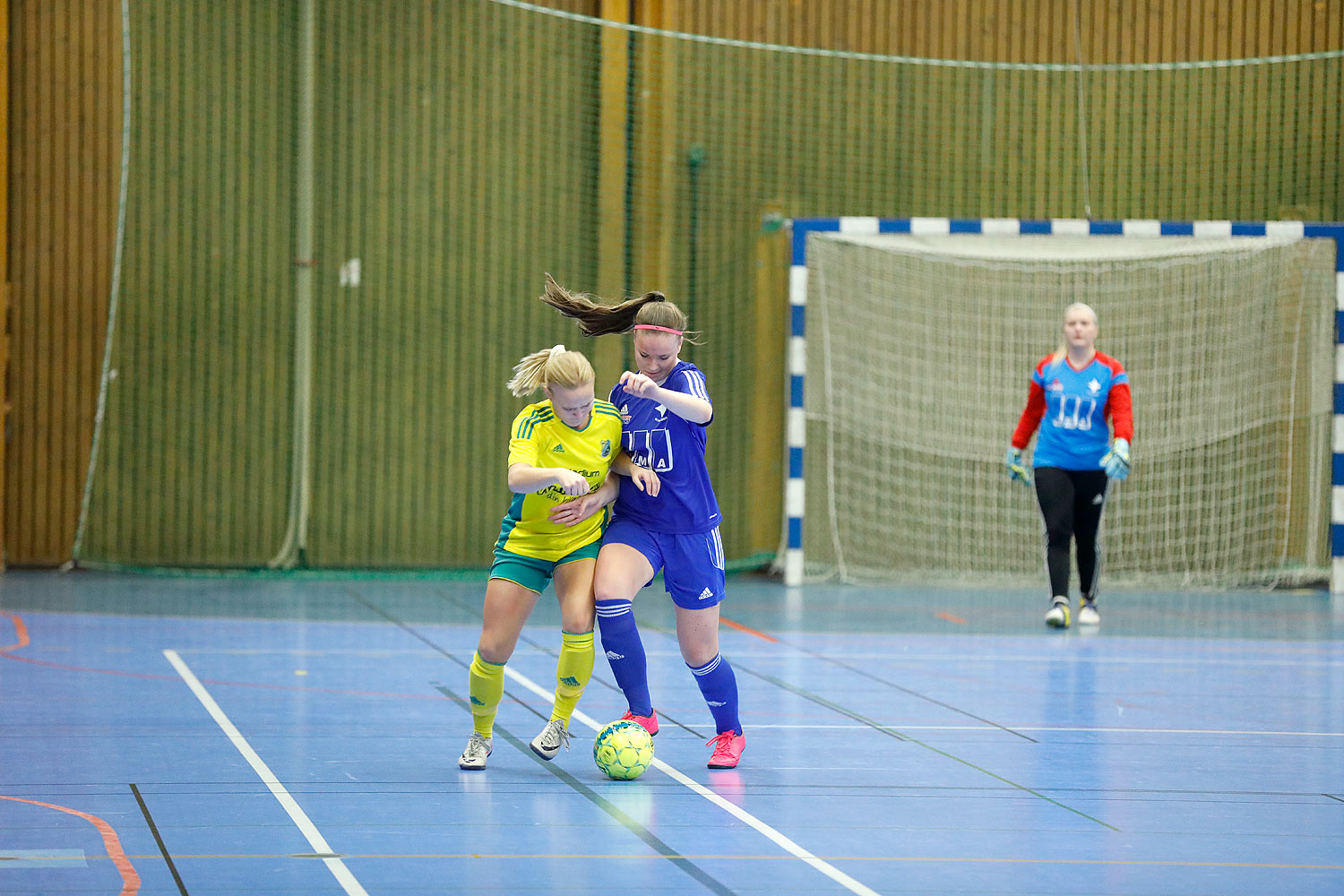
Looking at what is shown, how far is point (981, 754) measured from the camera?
538cm

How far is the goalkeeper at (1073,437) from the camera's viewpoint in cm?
899

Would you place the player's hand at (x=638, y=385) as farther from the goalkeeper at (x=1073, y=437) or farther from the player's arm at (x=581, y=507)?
the goalkeeper at (x=1073, y=437)

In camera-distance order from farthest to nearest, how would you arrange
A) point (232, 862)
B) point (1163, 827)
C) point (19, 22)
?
point (19, 22)
point (1163, 827)
point (232, 862)

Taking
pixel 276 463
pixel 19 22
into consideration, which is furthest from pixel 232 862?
pixel 19 22

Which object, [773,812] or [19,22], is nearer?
[773,812]

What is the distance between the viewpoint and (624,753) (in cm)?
477

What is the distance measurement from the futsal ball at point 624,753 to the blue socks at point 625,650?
22 cm

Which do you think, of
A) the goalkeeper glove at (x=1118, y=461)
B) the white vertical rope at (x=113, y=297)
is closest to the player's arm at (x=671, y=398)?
the goalkeeper glove at (x=1118, y=461)

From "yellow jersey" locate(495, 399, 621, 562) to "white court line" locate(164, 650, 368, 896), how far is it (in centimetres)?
103

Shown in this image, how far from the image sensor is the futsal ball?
15.7 feet

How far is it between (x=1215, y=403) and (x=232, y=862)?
966 cm

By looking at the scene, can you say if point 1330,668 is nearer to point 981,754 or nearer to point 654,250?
point 981,754

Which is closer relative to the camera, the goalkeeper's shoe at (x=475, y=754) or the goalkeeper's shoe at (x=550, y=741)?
the goalkeeper's shoe at (x=475, y=754)

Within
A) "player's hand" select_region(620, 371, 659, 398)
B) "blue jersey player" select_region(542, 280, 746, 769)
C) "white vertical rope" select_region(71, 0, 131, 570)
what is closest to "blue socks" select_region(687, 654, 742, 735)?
"blue jersey player" select_region(542, 280, 746, 769)
